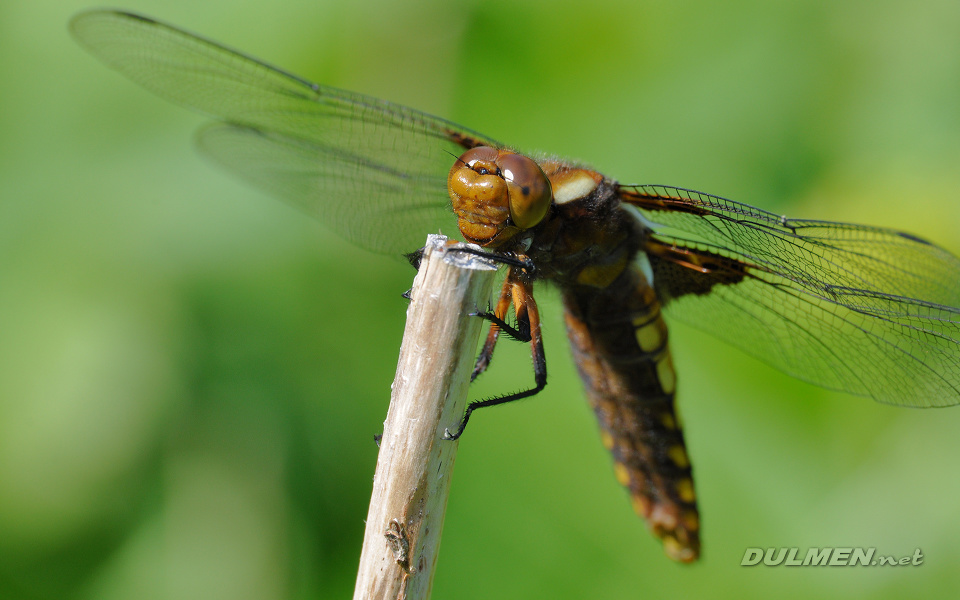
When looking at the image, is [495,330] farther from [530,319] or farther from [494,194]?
[494,194]

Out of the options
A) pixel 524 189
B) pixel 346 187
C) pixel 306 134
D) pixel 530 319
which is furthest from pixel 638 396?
pixel 306 134

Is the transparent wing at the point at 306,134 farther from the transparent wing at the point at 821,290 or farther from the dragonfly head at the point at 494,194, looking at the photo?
the transparent wing at the point at 821,290

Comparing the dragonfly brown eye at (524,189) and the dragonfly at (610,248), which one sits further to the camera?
the dragonfly at (610,248)

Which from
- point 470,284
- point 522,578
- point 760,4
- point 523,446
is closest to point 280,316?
point 523,446

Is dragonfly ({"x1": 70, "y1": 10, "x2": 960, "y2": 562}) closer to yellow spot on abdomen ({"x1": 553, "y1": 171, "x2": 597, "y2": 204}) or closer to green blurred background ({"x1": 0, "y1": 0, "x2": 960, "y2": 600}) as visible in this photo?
yellow spot on abdomen ({"x1": 553, "y1": 171, "x2": 597, "y2": 204})

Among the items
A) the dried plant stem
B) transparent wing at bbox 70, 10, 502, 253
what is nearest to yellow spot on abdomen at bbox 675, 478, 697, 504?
transparent wing at bbox 70, 10, 502, 253

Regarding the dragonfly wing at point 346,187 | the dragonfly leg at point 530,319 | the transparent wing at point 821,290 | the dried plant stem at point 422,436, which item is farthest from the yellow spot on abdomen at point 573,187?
the dried plant stem at point 422,436

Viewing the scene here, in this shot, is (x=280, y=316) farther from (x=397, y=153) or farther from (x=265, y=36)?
(x=265, y=36)
